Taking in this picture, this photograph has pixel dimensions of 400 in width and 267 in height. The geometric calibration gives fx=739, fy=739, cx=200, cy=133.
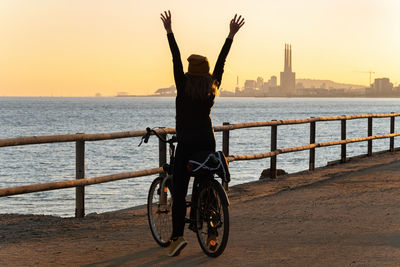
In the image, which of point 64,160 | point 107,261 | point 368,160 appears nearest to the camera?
point 107,261

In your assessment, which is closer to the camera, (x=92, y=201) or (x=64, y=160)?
(x=92, y=201)

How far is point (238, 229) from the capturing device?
8.42 meters

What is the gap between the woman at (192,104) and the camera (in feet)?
21.5

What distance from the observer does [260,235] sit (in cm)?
799

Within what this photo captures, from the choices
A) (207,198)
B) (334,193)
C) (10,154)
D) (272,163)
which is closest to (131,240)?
(207,198)

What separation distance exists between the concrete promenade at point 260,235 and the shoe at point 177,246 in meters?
0.06

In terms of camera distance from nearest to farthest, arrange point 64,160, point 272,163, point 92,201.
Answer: point 272,163 < point 92,201 < point 64,160

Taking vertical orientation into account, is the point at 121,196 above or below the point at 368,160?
below

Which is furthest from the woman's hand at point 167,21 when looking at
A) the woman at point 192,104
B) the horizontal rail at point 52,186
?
the horizontal rail at point 52,186

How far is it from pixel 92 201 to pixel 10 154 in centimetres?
2600

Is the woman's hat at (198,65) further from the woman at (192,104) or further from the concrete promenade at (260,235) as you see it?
the concrete promenade at (260,235)

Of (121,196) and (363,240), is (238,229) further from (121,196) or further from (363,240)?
(121,196)

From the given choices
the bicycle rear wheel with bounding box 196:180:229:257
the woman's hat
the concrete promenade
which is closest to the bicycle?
the bicycle rear wheel with bounding box 196:180:229:257

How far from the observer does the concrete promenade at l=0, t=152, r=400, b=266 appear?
6742mm
